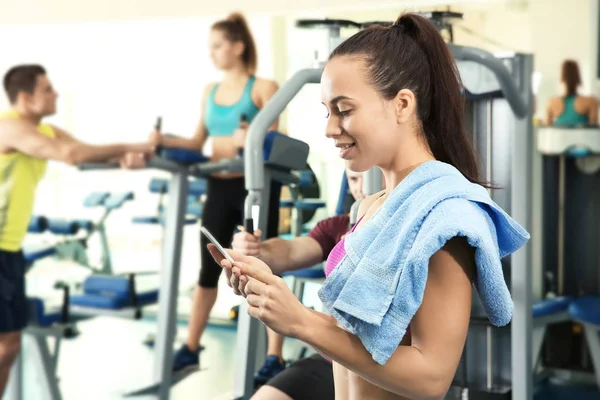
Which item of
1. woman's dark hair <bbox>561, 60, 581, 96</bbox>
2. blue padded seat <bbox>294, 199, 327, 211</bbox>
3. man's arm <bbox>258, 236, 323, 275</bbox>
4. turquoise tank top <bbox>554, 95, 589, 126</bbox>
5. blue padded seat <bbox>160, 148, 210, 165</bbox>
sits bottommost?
man's arm <bbox>258, 236, 323, 275</bbox>

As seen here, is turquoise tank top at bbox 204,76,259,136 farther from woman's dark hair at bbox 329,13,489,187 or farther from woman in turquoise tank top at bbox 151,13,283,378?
woman's dark hair at bbox 329,13,489,187

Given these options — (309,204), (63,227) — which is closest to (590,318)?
(309,204)

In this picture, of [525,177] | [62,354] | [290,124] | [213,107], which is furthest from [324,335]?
[62,354]

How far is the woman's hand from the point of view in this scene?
2.85ft

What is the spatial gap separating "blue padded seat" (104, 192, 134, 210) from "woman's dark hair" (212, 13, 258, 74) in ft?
4.95

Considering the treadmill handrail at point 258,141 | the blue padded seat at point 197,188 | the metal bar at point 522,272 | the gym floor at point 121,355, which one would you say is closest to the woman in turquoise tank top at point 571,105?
the blue padded seat at point 197,188

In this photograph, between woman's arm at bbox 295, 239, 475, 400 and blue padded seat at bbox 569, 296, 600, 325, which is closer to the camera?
woman's arm at bbox 295, 239, 475, 400

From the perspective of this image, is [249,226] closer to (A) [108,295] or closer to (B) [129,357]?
(A) [108,295]

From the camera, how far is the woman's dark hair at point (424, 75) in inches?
37.5

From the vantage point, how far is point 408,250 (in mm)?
886

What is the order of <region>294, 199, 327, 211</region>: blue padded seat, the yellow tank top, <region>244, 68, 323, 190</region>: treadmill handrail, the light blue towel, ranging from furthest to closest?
<region>294, 199, 327, 211</region>: blue padded seat < the yellow tank top < <region>244, 68, 323, 190</region>: treadmill handrail < the light blue towel

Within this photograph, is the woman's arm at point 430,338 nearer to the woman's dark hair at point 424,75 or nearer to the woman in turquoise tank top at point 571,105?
the woman's dark hair at point 424,75

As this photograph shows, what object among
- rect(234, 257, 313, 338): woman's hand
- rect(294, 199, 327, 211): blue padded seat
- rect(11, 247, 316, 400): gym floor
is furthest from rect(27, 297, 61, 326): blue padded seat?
rect(234, 257, 313, 338): woman's hand

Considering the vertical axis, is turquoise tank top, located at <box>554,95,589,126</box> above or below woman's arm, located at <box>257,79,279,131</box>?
above
